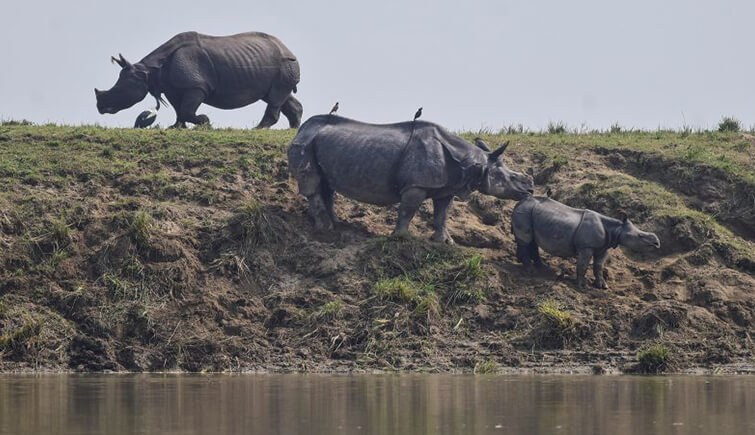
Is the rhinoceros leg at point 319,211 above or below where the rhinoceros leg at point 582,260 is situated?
above

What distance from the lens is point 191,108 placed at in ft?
91.7

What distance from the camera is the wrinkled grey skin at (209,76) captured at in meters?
28.0

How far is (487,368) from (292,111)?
11418 millimetres

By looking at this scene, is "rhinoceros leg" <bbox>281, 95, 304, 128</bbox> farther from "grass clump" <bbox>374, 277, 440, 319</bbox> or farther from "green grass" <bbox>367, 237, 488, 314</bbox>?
"grass clump" <bbox>374, 277, 440, 319</bbox>

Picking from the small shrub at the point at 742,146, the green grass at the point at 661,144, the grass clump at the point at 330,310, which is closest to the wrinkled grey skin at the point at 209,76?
the green grass at the point at 661,144

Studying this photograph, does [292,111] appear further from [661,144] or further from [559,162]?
[661,144]

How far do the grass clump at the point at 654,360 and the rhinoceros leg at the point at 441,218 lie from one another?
13.6 feet

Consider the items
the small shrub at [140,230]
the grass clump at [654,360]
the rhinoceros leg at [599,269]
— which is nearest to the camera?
the grass clump at [654,360]

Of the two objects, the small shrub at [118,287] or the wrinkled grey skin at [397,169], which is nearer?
the small shrub at [118,287]

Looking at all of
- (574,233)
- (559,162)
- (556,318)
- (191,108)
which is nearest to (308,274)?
(556,318)

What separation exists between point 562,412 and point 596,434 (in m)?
1.57

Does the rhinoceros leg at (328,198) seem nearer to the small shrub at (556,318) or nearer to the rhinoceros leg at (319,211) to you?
the rhinoceros leg at (319,211)

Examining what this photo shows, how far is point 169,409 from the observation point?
14.8 metres

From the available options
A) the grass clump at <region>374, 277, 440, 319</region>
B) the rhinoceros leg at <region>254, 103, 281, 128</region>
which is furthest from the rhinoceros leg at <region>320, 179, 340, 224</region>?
the rhinoceros leg at <region>254, 103, 281, 128</region>
